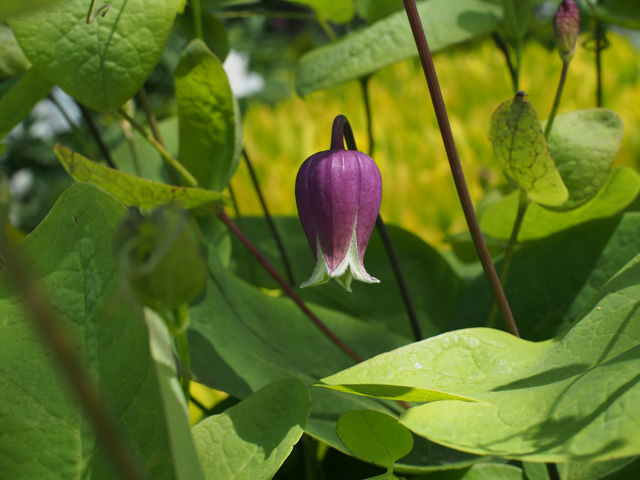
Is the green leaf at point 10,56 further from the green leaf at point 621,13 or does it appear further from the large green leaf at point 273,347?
the green leaf at point 621,13

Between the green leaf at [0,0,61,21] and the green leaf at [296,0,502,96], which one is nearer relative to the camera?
the green leaf at [0,0,61,21]

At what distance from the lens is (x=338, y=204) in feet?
1.25

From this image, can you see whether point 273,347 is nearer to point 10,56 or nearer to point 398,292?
point 398,292

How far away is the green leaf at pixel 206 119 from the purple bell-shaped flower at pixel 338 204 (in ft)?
0.51

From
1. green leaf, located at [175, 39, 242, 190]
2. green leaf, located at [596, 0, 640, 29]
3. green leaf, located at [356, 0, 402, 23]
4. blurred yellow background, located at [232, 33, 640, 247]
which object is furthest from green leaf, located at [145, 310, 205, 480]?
blurred yellow background, located at [232, 33, 640, 247]

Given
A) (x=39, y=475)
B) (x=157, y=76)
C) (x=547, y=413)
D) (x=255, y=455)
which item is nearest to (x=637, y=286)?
(x=547, y=413)

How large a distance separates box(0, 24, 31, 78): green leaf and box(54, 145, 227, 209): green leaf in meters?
0.21

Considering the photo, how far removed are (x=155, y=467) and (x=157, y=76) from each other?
3237 millimetres

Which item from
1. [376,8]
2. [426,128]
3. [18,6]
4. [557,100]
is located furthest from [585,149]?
[426,128]

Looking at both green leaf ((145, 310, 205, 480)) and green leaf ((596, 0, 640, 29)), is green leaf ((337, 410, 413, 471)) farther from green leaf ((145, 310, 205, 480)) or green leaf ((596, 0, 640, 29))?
green leaf ((596, 0, 640, 29))

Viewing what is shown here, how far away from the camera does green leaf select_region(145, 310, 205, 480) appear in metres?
0.23

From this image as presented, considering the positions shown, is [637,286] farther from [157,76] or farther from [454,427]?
[157,76]

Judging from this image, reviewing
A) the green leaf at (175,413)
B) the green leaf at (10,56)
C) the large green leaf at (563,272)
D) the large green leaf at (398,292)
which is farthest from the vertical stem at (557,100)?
the green leaf at (10,56)

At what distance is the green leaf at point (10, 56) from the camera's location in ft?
1.99
